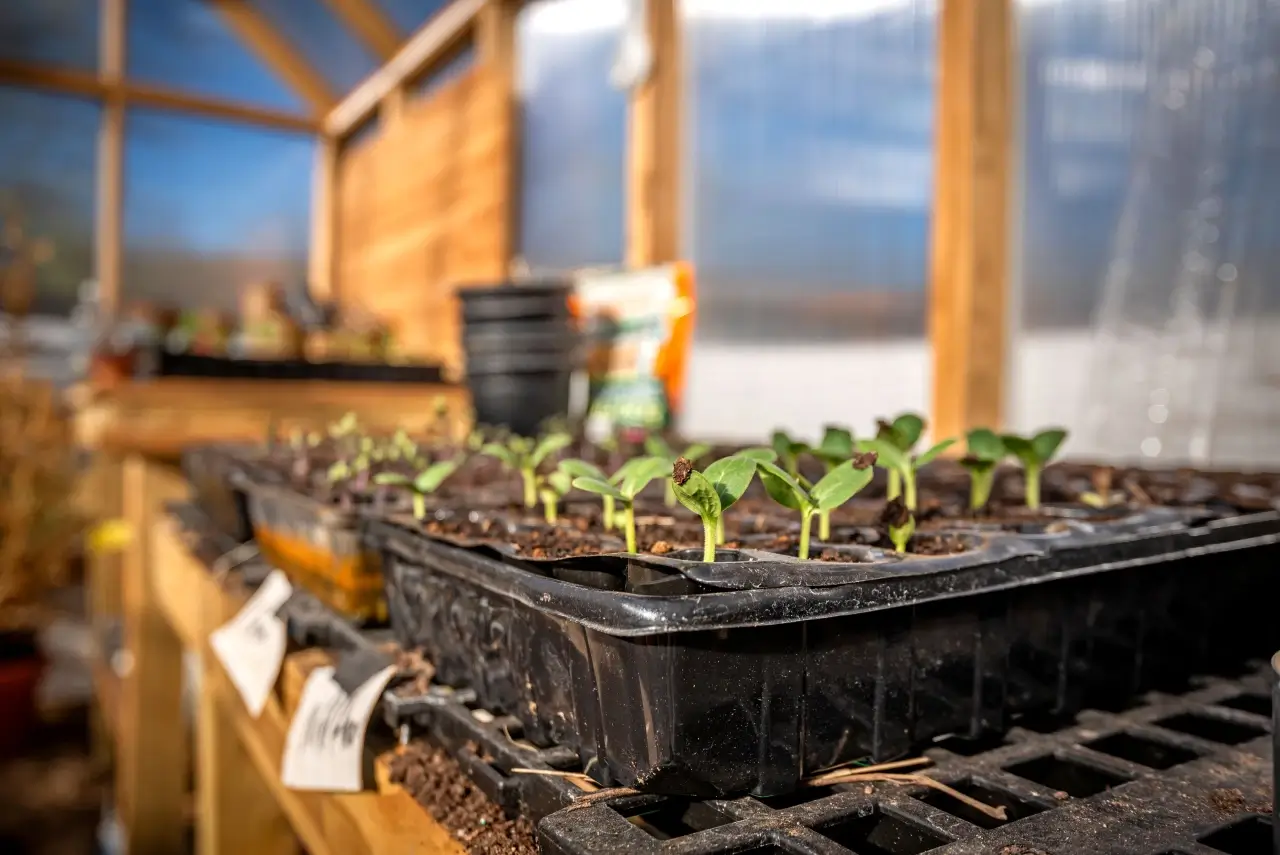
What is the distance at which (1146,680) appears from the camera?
77 cm

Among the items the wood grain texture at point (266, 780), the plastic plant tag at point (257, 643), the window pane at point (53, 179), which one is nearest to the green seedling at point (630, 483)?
the wood grain texture at point (266, 780)

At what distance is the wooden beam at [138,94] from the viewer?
16.2 feet

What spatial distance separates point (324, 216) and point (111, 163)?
51.7 inches

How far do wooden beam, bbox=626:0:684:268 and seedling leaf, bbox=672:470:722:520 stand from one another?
2.28 m

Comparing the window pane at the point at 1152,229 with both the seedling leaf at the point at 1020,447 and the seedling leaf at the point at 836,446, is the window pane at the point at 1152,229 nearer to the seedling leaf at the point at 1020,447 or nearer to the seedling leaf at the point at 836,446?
the seedling leaf at the point at 1020,447

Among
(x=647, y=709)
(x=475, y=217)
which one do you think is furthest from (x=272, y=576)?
(x=475, y=217)

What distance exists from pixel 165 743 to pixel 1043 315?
2.18 metres

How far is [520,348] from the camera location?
2.20 m

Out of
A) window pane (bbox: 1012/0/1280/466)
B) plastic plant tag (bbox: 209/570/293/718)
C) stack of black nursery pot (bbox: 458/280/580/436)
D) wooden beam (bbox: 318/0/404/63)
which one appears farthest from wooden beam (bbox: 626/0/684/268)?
wooden beam (bbox: 318/0/404/63)

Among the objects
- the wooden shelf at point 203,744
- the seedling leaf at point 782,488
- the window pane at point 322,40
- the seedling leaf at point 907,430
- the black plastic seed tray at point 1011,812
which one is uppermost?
the window pane at point 322,40

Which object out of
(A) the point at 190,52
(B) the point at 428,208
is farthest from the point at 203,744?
(A) the point at 190,52

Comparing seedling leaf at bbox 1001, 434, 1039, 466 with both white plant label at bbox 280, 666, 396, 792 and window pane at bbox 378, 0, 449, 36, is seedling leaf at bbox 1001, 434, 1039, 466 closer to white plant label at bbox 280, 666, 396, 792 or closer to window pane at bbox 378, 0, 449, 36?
white plant label at bbox 280, 666, 396, 792

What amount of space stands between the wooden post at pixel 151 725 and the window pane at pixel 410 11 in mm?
3268

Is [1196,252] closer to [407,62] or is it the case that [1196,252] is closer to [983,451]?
[983,451]
